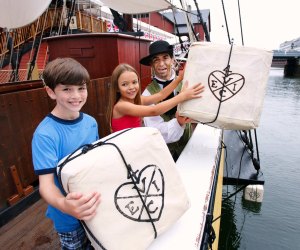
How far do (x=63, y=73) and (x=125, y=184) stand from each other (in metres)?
0.63

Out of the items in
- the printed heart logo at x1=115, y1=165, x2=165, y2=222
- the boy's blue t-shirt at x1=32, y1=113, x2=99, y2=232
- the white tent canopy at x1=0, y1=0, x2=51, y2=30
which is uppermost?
the white tent canopy at x1=0, y1=0, x2=51, y2=30

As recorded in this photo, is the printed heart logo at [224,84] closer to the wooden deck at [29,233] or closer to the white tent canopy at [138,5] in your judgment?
the wooden deck at [29,233]

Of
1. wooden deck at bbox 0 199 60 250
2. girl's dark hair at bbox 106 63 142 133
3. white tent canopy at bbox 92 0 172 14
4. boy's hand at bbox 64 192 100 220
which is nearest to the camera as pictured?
boy's hand at bbox 64 192 100 220

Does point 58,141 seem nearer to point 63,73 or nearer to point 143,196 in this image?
point 63,73

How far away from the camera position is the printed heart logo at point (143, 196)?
1.04 m

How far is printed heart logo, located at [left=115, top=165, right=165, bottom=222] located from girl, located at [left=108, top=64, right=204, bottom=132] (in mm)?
A: 759

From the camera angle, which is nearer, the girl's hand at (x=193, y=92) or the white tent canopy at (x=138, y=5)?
the girl's hand at (x=193, y=92)

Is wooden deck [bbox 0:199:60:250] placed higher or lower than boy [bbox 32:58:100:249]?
lower

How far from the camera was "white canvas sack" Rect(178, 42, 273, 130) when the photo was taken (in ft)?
5.75

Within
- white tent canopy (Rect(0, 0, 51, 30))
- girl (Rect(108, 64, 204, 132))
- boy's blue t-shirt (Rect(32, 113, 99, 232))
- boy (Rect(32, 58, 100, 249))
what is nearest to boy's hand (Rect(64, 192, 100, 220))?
boy (Rect(32, 58, 100, 249))

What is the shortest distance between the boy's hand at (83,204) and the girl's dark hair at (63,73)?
592 millimetres

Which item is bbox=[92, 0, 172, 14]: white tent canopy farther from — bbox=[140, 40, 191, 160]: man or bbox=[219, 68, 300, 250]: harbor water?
bbox=[219, 68, 300, 250]: harbor water

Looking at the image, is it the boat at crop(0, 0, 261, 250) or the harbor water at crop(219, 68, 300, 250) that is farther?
the harbor water at crop(219, 68, 300, 250)

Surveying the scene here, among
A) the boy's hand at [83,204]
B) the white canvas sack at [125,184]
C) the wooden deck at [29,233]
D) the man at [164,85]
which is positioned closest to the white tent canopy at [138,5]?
the man at [164,85]
